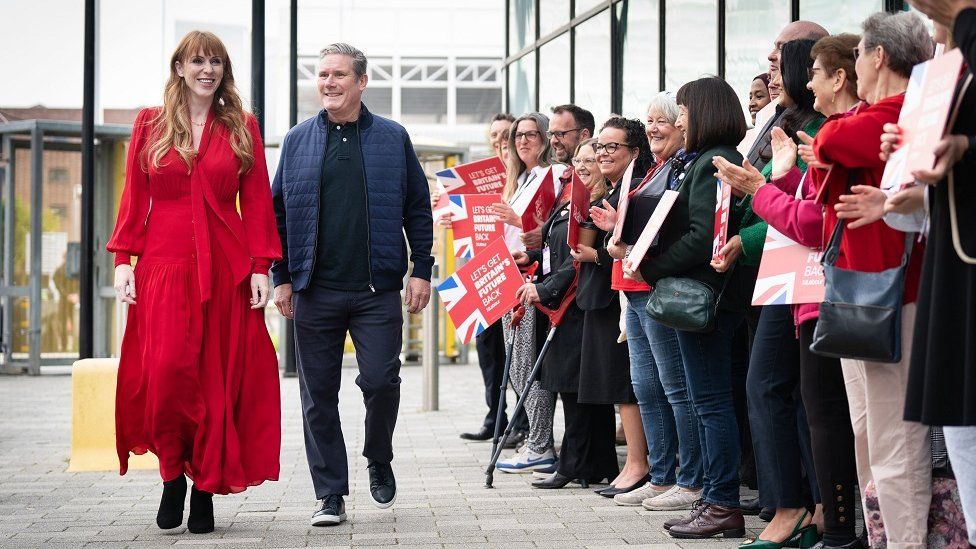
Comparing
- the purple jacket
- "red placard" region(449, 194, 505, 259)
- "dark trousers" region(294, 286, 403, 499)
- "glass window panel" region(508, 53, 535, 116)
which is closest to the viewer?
the purple jacket

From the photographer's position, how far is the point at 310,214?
18.7ft

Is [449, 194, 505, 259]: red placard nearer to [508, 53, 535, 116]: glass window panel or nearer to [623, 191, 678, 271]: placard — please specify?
[623, 191, 678, 271]: placard

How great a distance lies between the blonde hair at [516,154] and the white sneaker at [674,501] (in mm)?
2788

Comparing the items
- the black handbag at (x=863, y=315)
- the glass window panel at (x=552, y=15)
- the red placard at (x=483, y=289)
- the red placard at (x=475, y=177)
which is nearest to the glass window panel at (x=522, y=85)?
the glass window panel at (x=552, y=15)

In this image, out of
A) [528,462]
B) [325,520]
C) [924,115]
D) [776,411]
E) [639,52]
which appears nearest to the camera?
[924,115]

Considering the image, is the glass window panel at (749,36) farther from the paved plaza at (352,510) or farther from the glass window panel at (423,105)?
the glass window panel at (423,105)

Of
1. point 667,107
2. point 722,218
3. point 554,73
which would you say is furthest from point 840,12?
point 554,73

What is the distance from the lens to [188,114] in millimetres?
5547

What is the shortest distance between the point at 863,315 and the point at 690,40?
19.8ft

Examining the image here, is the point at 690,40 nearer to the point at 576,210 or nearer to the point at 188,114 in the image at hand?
the point at 576,210

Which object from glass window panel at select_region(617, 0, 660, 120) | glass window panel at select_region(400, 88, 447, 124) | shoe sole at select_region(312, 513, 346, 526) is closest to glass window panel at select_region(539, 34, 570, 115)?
glass window panel at select_region(617, 0, 660, 120)

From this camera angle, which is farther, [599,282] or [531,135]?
[531,135]

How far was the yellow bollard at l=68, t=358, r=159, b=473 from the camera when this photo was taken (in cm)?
746

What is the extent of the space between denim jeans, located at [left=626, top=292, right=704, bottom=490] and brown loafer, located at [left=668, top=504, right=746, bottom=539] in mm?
542
